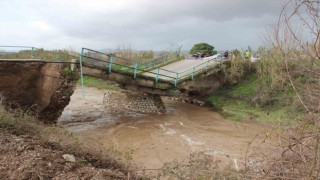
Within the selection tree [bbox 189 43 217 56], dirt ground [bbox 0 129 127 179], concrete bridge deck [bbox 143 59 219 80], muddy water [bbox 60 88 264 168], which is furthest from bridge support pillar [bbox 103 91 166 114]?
tree [bbox 189 43 217 56]

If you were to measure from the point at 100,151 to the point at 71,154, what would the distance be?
55 centimetres

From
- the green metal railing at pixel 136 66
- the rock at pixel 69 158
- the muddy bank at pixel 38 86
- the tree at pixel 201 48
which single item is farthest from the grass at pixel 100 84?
the rock at pixel 69 158

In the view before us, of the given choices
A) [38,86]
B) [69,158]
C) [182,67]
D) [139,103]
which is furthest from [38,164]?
[182,67]

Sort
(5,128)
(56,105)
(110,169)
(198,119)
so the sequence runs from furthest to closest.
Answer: (198,119)
(56,105)
(5,128)
(110,169)

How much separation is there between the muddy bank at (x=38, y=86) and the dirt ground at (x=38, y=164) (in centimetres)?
618

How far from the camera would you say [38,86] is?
12.9 metres

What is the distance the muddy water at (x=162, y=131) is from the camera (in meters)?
11.0

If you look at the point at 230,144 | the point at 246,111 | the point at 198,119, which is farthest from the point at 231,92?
the point at 230,144

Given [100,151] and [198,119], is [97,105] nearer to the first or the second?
[198,119]

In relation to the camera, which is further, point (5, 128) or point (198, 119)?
point (198, 119)

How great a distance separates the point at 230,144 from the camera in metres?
12.0

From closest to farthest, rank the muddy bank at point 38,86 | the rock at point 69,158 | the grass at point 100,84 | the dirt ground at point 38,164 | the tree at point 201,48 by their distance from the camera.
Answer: the dirt ground at point 38,164
the rock at point 69,158
the muddy bank at point 38,86
the grass at point 100,84
the tree at point 201,48

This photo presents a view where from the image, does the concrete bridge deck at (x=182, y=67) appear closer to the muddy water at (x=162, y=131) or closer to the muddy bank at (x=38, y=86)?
the muddy water at (x=162, y=131)

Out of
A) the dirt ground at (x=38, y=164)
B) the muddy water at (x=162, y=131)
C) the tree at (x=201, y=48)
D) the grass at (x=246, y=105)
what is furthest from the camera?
the tree at (x=201, y=48)
